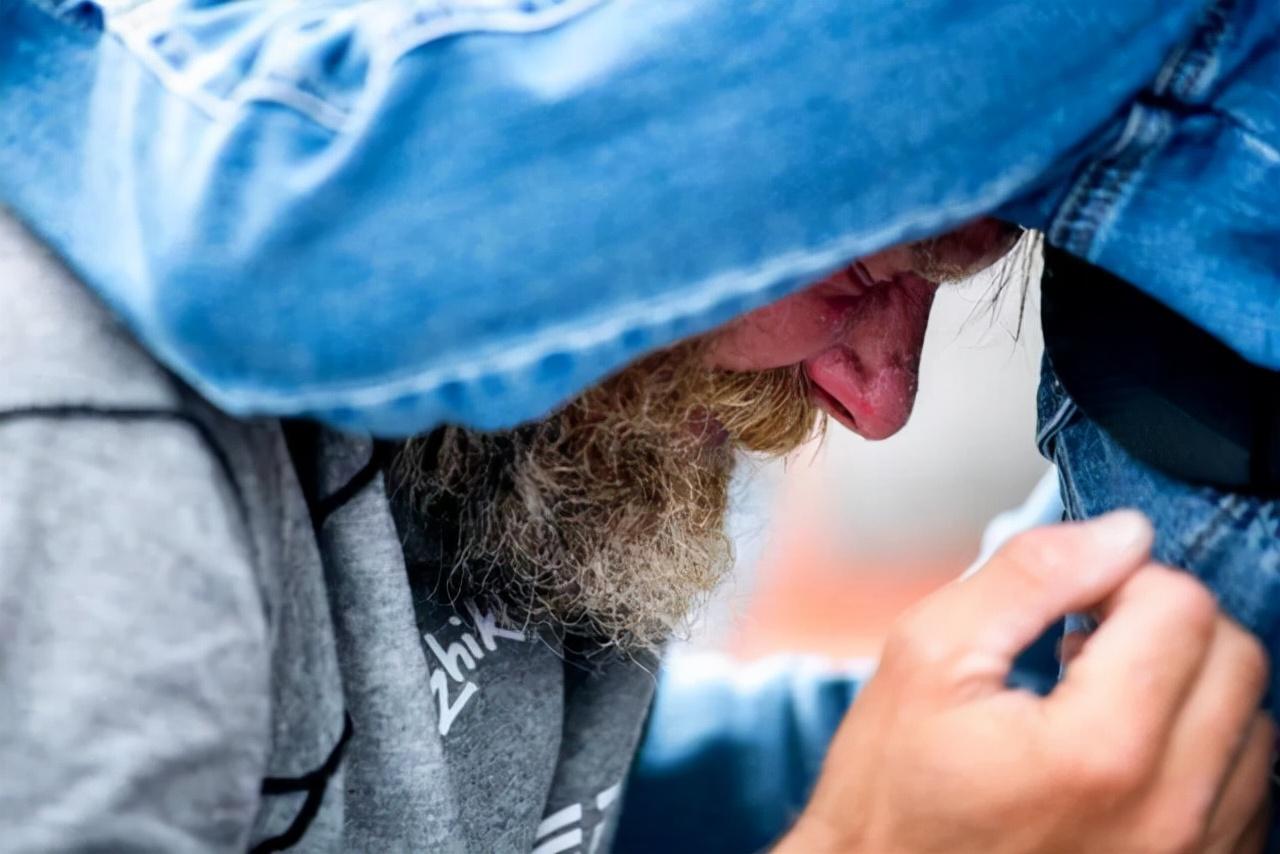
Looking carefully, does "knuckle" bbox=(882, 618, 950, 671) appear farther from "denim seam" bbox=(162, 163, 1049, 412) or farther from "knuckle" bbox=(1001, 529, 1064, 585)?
"denim seam" bbox=(162, 163, 1049, 412)

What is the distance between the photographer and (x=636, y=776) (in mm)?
1190

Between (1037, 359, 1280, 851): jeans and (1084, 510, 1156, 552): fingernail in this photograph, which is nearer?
(1084, 510, 1156, 552): fingernail

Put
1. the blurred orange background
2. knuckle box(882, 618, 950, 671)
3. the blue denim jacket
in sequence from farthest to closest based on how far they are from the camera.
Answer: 1. the blurred orange background
2. knuckle box(882, 618, 950, 671)
3. the blue denim jacket

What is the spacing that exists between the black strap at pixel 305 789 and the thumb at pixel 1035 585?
0.93 feet

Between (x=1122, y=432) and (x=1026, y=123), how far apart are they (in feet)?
0.98

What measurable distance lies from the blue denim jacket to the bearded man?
2.2 inches

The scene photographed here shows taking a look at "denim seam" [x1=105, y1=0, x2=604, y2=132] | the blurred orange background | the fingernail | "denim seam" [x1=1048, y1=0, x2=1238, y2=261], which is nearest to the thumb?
the fingernail

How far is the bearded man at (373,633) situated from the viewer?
0.48m

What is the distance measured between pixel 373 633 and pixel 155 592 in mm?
176

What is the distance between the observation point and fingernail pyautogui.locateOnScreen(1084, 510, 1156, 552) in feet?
1.69

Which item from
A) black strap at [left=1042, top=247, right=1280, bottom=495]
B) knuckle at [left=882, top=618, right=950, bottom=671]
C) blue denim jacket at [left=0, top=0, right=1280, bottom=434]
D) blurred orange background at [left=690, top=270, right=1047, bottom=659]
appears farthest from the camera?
blurred orange background at [left=690, top=270, right=1047, bottom=659]

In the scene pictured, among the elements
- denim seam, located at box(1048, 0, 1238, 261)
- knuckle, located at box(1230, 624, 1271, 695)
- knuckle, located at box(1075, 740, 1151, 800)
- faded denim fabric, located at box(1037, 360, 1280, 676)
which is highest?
denim seam, located at box(1048, 0, 1238, 261)

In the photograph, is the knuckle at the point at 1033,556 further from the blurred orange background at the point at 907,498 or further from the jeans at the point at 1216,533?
the blurred orange background at the point at 907,498

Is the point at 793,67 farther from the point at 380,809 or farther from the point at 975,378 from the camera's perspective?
the point at 975,378
